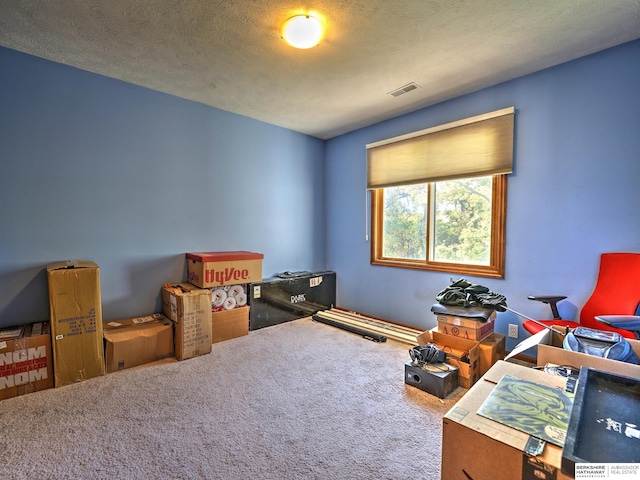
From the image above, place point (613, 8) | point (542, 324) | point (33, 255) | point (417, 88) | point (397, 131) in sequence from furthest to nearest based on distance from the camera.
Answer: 1. point (397, 131)
2. point (417, 88)
3. point (33, 255)
4. point (542, 324)
5. point (613, 8)

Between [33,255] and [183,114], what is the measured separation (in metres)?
1.90

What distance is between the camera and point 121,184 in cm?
285

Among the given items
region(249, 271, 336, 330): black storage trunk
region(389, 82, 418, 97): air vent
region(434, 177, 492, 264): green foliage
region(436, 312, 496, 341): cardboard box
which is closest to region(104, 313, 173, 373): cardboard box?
region(249, 271, 336, 330): black storage trunk

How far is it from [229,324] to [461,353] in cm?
228

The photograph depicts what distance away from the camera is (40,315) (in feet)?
8.12

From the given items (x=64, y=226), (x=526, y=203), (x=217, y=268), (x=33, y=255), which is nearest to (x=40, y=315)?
(x=33, y=255)

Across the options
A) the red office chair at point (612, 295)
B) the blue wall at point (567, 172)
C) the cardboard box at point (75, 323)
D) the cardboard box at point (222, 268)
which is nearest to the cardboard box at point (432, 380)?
the red office chair at point (612, 295)

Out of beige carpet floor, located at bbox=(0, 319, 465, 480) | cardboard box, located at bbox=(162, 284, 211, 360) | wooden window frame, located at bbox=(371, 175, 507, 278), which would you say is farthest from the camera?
wooden window frame, located at bbox=(371, 175, 507, 278)

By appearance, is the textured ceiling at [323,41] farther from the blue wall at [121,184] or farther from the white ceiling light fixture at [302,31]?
the blue wall at [121,184]

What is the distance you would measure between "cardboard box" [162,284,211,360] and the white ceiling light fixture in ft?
7.41

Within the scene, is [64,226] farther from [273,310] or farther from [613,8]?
[613,8]

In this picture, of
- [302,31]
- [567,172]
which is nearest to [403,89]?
[302,31]

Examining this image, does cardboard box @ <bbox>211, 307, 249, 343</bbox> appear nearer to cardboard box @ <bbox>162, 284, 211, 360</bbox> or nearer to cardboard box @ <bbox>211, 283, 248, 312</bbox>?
cardboard box @ <bbox>211, 283, 248, 312</bbox>

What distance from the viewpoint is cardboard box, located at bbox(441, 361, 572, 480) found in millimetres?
689
